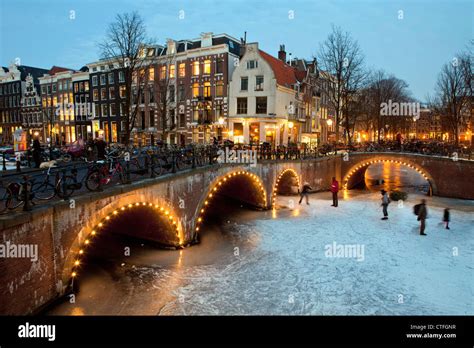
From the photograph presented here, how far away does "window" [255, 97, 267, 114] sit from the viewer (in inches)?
1505

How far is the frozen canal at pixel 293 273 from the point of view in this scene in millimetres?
11430

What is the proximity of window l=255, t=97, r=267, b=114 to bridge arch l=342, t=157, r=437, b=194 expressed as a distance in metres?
11.7

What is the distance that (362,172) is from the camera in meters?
40.3

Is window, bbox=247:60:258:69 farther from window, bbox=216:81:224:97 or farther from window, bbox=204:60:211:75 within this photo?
window, bbox=204:60:211:75

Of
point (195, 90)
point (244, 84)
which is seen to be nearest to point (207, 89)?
point (195, 90)

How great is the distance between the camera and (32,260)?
9.17m

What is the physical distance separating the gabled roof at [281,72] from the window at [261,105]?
2668 millimetres

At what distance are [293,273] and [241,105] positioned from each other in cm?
2822

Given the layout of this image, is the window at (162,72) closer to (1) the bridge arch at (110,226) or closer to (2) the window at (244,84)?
(2) the window at (244,84)

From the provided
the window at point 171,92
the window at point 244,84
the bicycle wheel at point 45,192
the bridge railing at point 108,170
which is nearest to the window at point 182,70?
the window at point 171,92

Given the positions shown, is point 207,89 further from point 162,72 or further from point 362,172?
point 362,172

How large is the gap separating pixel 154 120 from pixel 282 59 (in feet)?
64.5
